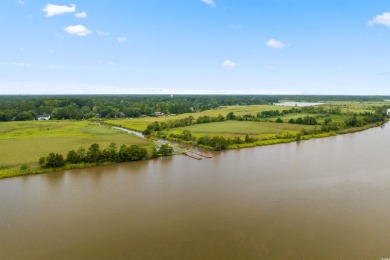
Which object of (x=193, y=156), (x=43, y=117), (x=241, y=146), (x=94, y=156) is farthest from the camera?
(x=43, y=117)

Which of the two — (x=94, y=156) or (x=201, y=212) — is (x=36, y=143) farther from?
(x=201, y=212)

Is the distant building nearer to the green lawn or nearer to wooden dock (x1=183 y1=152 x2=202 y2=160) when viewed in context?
the green lawn

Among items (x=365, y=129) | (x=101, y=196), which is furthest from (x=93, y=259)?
(x=365, y=129)

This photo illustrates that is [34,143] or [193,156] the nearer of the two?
[193,156]

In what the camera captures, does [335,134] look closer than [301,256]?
No

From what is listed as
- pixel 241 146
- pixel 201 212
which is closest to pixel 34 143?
pixel 241 146

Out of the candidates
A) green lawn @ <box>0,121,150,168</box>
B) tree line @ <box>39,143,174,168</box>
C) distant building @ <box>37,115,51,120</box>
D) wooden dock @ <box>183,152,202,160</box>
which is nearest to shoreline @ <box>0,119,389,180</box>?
tree line @ <box>39,143,174,168</box>

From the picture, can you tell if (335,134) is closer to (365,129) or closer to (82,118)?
(365,129)

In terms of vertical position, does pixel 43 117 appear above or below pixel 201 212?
above

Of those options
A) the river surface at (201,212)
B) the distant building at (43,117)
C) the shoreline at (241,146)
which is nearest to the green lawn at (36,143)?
the shoreline at (241,146)

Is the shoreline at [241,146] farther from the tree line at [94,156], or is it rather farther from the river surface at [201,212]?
the river surface at [201,212]
